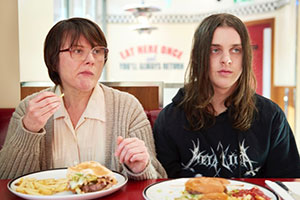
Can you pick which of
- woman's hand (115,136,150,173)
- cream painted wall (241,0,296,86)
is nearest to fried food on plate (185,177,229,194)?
woman's hand (115,136,150,173)

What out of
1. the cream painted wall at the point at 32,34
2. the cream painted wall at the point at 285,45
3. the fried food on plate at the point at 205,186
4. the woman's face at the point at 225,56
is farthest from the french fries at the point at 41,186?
the cream painted wall at the point at 285,45

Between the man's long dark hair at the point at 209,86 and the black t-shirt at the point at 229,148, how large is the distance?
0.13 feet

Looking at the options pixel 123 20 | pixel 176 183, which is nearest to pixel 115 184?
pixel 176 183

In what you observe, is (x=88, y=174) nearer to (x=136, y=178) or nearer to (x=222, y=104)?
(x=136, y=178)

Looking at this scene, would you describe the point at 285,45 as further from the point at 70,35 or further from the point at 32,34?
the point at 70,35

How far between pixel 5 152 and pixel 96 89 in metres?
0.51

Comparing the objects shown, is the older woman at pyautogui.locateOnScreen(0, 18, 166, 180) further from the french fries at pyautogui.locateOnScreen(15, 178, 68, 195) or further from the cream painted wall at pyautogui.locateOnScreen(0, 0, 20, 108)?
the cream painted wall at pyautogui.locateOnScreen(0, 0, 20, 108)

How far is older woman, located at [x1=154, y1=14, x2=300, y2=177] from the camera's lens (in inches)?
60.0

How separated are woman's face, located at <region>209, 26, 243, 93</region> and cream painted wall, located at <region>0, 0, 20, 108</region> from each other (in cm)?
137

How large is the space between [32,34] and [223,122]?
192 cm

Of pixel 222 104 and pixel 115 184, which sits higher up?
pixel 222 104

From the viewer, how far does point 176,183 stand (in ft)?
3.55

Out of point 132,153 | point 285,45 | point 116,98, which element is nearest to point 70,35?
point 116,98

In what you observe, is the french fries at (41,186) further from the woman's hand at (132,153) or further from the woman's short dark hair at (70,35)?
the woman's short dark hair at (70,35)
